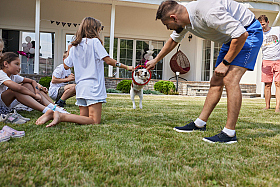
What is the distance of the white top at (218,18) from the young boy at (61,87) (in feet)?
9.63

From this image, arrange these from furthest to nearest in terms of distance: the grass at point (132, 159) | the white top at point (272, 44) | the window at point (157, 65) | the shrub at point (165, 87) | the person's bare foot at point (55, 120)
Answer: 1. the window at point (157, 65)
2. the shrub at point (165, 87)
3. the white top at point (272, 44)
4. the person's bare foot at point (55, 120)
5. the grass at point (132, 159)

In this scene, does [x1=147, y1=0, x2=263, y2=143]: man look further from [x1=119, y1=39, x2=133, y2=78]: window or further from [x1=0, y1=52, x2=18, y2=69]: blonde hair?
[x1=119, y1=39, x2=133, y2=78]: window

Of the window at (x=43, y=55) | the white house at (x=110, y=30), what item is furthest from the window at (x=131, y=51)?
the window at (x=43, y=55)

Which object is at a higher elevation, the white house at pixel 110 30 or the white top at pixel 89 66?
the white house at pixel 110 30

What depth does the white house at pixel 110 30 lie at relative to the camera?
12.3 m

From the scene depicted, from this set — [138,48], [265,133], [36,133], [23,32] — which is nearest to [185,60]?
[138,48]

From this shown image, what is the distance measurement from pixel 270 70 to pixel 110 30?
818 cm

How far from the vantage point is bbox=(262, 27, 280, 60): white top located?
5336 mm

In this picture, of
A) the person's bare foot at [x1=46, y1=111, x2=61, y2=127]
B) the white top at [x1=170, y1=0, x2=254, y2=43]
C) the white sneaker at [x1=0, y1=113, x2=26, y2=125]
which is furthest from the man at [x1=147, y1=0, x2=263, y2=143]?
the white sneaker at [x1=0, y1=113, x2=26, y2=125]

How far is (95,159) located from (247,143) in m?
1.48

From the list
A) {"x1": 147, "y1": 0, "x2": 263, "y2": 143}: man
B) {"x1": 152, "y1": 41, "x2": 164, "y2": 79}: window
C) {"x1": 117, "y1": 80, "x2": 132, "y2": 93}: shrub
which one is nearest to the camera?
{"x1": 147, "y1": 0, "x2": 263, "y2": 143}: man

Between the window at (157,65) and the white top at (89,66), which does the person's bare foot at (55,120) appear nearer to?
the white top at (89,66)

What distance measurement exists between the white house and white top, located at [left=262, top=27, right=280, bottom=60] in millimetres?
7001

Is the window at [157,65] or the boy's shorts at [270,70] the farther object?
the window at [157,65]
